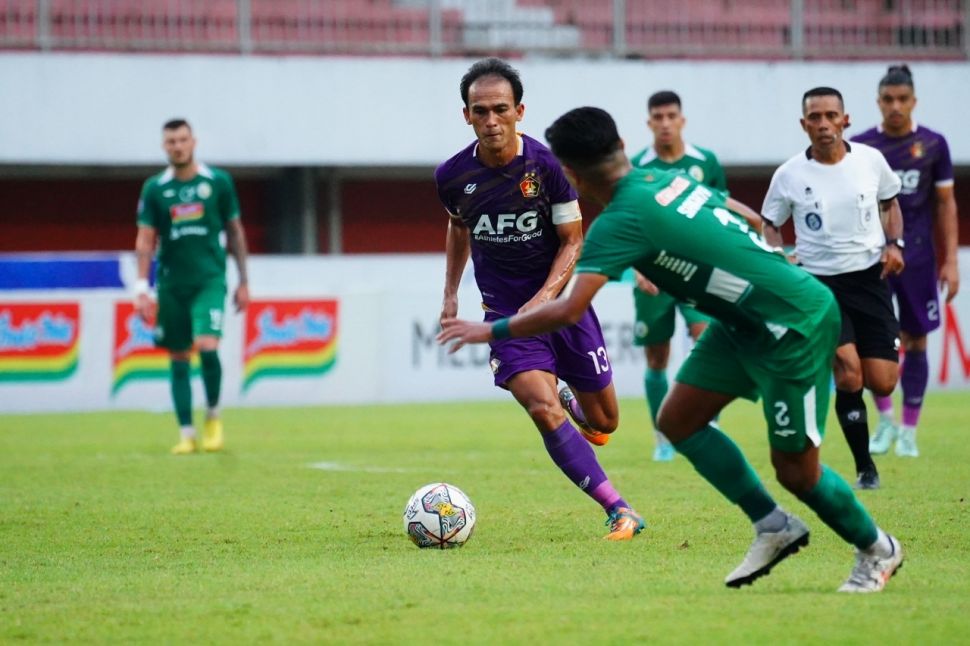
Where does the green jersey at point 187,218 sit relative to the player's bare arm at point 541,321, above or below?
above

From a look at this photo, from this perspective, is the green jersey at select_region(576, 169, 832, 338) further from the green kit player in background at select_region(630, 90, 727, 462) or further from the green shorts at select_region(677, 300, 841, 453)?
the green kit player in background at select_region(630, 90, 727, 462)

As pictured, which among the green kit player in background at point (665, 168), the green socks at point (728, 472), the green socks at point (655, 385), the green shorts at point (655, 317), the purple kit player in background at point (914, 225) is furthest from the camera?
the green socks at point (655, 385)

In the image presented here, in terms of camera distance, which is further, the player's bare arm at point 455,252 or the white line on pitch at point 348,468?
the white line on pitch at point 348,468

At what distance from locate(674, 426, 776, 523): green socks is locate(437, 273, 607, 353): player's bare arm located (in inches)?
27.6

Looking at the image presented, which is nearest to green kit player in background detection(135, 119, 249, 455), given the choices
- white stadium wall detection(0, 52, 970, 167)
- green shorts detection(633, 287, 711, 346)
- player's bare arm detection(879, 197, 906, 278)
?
green shorts detection(633, 287, 711, 346)

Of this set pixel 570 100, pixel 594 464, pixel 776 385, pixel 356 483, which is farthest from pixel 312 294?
pixel 776 385

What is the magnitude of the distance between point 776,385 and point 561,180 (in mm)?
2505

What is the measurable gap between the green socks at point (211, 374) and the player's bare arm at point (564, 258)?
229 inches

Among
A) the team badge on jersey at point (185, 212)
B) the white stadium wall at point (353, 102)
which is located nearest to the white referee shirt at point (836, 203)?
the team badge on jersey at point (185, 212)

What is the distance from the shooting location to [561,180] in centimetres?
805

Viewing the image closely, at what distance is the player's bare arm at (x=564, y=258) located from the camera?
7.91 metres

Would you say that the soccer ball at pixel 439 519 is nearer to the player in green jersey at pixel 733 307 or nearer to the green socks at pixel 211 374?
the player in green jersey at pixel 733 307

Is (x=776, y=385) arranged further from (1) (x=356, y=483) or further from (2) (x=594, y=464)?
(1) (x=356, y=483)

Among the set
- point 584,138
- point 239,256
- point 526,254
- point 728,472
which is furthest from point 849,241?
point 239,256
